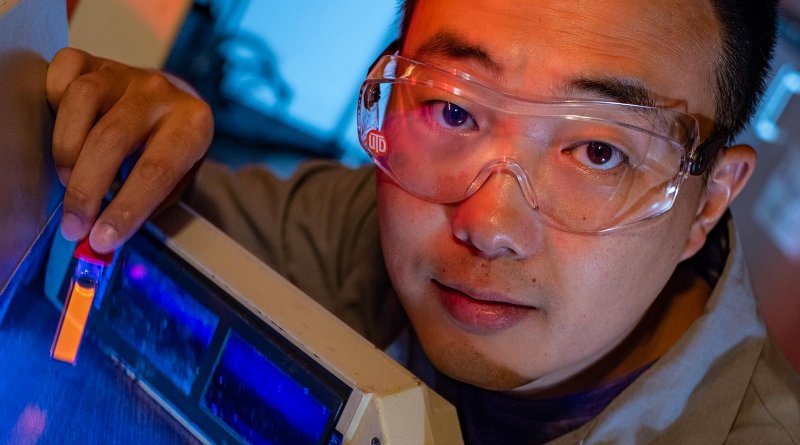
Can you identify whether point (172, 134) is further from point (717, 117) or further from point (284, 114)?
point (284, 114)

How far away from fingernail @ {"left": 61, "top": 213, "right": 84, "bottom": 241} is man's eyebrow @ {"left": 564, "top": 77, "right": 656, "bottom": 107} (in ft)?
1.73

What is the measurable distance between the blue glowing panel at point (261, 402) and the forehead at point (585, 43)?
403mm

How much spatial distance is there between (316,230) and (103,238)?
26.0 inches

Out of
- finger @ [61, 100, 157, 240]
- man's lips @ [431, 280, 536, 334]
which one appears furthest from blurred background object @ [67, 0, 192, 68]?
man's lips @ [431, 280, 536, 334]

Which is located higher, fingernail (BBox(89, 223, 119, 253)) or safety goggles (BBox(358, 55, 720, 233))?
safety goggles (BBox(358, 55, 720, 233))

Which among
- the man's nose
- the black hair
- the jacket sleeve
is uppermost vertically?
the black hair

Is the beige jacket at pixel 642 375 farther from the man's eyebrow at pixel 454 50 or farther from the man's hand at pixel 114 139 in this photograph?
the man's eyebrow at pixel 454 50

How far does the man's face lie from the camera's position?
911mm

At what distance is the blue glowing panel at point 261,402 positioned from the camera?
720 millimetres

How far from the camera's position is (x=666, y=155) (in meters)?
0.98

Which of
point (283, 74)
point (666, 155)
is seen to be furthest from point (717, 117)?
point (283, 74)

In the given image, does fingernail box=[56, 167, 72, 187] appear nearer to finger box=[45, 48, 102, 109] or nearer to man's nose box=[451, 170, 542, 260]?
finger box=[45, 48, 102, 109]

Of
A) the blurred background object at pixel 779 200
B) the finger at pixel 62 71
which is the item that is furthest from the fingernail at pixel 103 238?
the blurred background object at pixel 779 200

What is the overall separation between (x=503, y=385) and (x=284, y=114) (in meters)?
1.23
